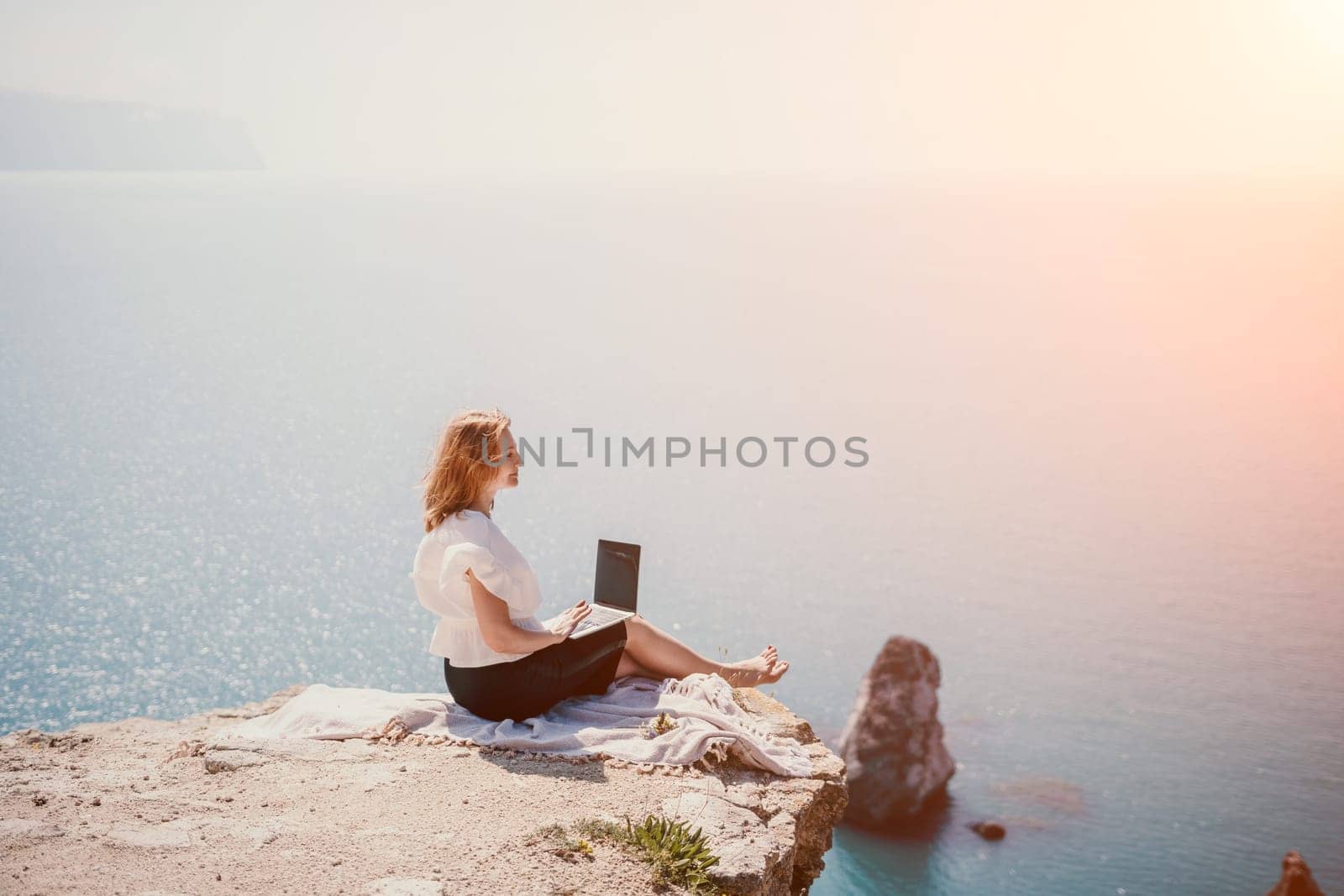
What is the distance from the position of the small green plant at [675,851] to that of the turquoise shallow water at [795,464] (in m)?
38.7

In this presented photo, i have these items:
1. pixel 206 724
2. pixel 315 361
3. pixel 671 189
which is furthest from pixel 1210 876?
pixel 671 189

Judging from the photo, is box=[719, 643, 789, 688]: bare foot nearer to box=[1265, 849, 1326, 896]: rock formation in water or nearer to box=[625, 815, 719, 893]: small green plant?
box=[625, 815, 719, 893]: small green plant

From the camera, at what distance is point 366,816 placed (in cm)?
478

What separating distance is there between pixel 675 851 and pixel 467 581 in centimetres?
158

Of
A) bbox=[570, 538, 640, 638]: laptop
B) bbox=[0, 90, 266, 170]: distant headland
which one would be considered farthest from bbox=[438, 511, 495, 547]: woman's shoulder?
bbox=[0, 90, 266, 170]: distant headland

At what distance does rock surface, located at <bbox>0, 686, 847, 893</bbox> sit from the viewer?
426 cm

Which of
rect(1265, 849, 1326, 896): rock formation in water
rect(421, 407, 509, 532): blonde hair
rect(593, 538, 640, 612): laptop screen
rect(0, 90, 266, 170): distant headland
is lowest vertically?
rect(1265, 849, 1326, 896): rock formation in water

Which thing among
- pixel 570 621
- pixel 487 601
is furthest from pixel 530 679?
pixel 487 601

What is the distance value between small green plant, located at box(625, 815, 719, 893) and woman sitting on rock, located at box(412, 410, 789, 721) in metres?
1.01

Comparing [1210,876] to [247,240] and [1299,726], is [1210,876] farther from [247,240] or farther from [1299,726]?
[247,240]

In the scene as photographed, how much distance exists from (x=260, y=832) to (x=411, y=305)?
9046 cm

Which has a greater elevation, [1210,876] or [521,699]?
[521,699]

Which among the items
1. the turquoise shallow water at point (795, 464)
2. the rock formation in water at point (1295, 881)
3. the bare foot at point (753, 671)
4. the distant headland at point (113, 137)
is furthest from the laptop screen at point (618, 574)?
the distant headland at point (113, 137)

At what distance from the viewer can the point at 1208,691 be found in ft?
213
